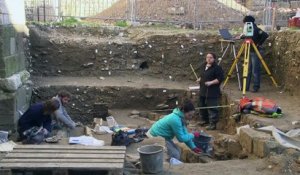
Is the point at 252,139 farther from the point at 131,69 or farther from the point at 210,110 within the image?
the point at 131,69

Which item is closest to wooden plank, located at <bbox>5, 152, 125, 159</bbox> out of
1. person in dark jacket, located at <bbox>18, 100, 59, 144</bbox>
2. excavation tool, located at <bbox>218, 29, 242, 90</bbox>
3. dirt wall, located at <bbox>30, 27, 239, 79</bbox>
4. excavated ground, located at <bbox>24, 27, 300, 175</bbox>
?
person in dark jacket, located at <bbox>18, 100, 59, 144</bbox>

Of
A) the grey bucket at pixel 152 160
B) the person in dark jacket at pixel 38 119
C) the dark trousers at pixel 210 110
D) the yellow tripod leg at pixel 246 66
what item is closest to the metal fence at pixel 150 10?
the yellow tripod leg at pixel 246 66

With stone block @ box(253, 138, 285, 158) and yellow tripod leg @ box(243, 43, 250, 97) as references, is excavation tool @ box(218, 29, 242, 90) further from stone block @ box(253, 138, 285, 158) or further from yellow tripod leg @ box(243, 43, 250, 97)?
stone block @ box(253, 138, 285, 158)

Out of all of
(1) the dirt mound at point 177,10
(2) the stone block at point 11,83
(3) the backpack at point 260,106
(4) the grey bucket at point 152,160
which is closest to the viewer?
(4) the grey bucket at point 152,160

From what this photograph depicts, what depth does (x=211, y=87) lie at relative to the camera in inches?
436

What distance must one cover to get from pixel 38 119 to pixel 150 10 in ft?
35.6

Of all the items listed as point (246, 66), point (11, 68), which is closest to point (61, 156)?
point (11, 68)

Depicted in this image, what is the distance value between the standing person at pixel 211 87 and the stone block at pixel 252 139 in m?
2.92

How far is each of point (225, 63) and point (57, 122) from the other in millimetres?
5682

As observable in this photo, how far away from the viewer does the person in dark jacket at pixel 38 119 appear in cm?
843

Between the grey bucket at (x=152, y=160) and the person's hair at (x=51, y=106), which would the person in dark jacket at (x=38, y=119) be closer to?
the person's hair at (x=51, y=106)

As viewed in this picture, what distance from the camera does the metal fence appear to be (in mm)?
16531

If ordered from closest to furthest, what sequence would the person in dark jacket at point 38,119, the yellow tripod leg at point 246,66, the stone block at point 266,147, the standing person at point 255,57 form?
the stone block at point 266,147 → the person in dark jacket at point 38,119 → the yellow tripod leg at point 246,66 → the standing person at point 255,57

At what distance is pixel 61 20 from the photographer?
1659cm
